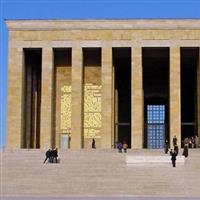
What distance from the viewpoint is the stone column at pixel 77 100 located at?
41.9 m

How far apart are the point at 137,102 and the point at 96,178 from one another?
55.7 feet

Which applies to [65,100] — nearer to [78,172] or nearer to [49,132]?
[49,132]

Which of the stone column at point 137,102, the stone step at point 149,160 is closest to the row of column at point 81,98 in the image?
the stone column at point 137,102

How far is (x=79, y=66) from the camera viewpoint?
139 ft

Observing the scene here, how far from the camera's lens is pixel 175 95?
137 ft

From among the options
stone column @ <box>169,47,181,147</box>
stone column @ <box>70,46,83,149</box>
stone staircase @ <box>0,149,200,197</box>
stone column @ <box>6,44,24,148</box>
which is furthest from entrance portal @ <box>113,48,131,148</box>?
stone staircase @ <box>0,149,200,197</box>

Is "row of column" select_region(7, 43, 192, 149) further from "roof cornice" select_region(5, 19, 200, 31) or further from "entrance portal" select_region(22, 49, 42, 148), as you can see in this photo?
"roof cornice" select_region(5, 19, 200, 31)

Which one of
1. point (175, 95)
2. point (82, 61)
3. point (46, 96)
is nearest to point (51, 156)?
point (46, 96)

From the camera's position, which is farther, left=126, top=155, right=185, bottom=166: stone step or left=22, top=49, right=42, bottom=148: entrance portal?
left=22, top=49, right=42, bottom=148: entrance portal

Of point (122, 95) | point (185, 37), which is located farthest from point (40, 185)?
point (122, 95)

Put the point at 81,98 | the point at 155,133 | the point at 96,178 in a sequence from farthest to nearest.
Answer: the point at 155,133 → the point at 81,98 → the point at 96,178

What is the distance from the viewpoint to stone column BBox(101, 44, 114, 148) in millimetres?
41781

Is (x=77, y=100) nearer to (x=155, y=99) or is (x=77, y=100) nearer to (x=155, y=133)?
(x=155, y=133)

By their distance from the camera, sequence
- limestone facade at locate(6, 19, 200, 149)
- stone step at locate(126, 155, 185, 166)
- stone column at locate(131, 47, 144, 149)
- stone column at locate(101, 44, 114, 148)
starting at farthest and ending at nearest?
limestone facade at locate(6, 19, 200, 149) → stone column at locate(101, 44, 114, 148) → stone column at locate(131, 47, 144, 149) → stone step at locate(126, 155, 185, 166)
